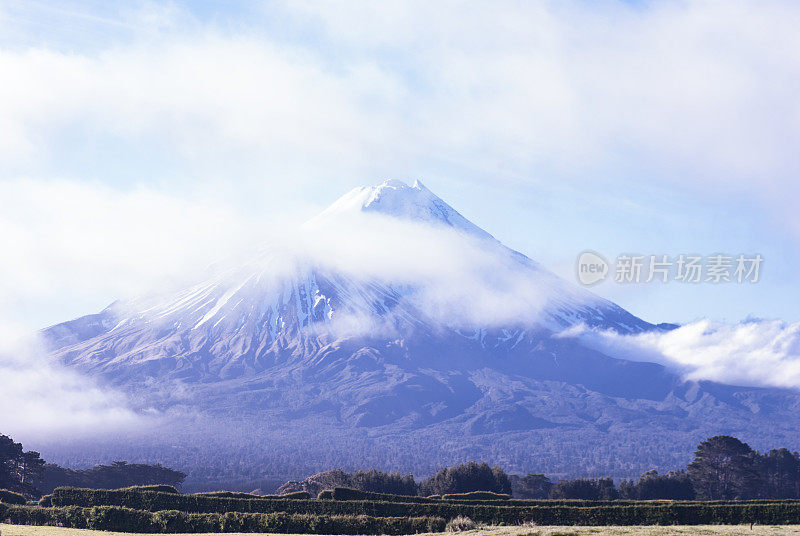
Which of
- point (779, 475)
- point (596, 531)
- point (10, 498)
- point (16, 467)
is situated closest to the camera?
point (596, 531)

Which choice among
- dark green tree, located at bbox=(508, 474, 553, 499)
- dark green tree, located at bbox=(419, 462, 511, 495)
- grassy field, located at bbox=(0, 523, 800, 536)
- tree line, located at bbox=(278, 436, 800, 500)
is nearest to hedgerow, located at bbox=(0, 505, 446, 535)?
grassy field, located at bbox=(0, 523, 800, 536)

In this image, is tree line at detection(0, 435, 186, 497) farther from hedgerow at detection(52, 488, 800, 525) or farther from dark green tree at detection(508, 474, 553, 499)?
dark green tree at detection(508, 474, 553, 499)

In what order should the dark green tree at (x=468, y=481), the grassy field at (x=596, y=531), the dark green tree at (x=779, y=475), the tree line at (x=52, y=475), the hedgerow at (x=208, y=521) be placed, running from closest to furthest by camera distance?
the grassy field at (x=596, y=531)
the hedgerow at (x=208, y=521)
the tree line at (x=52, y=475)
the dark green tree at (x=468, y=481)
the dark green tree at (x=779, y=475)

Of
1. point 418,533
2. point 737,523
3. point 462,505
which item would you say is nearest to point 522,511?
point 462,505

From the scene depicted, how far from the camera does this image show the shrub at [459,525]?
135ft

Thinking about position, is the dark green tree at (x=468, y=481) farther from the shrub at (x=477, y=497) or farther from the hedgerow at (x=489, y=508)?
the hedgerow at (x=489, y=508)

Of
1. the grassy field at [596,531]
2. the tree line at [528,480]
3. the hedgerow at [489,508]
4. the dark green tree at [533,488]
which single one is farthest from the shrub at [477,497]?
the dark green tree at [533,488]

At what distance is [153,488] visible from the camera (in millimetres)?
49906

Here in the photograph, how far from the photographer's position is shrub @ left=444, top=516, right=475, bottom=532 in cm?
4103

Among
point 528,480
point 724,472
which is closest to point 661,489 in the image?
point 724,472

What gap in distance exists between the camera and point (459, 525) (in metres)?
41.5

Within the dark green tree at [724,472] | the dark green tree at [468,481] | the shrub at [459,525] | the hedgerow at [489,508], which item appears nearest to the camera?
the shrub at [459,525]

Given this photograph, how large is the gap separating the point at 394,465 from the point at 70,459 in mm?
68482

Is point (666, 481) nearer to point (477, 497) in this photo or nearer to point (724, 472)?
point (724, 472)
